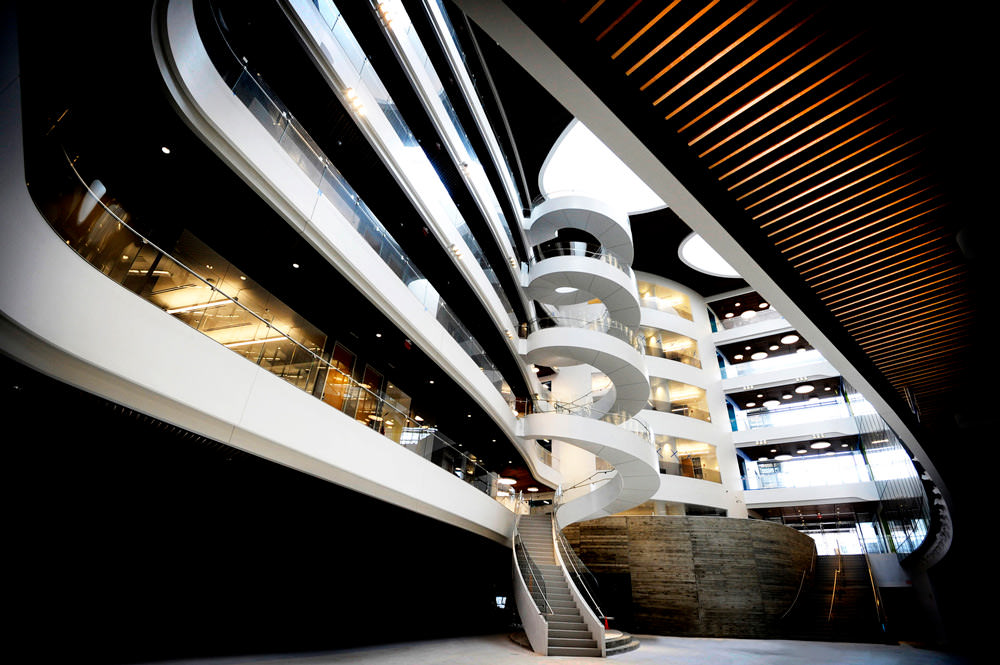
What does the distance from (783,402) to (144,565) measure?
2391cm

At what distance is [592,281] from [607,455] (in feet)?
18.0

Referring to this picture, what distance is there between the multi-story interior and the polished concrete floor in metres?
0.87

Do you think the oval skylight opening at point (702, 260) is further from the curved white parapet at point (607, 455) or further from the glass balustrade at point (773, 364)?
the curved white parapet at point (607, 455)

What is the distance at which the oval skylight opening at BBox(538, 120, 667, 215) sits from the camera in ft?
Result: 59.6

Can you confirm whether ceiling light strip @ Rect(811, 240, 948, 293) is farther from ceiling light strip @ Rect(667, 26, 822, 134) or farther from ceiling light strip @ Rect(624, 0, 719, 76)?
ceiling light strip @ Rect(624, 0, 719, 76)

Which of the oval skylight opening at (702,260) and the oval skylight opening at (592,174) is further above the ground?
the oval skylight opening at (592,174)

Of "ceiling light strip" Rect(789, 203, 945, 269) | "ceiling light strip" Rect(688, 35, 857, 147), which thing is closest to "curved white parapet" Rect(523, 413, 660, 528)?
"ceiling light strip" Rect(789, 203, 945, 269)

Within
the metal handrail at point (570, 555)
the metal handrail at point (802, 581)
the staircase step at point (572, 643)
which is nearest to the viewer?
the staircase step at point (572, 643)

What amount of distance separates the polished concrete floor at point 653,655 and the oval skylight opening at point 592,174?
1438 centimetres

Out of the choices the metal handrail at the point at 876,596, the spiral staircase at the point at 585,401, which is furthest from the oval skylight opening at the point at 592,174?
the metal handrail at the point at 876,596

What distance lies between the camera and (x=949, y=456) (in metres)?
6.99

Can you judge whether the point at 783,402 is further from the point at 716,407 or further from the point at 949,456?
the point at 949,456

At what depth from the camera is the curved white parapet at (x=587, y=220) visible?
15.3m

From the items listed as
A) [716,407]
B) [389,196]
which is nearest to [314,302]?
[389,196]
